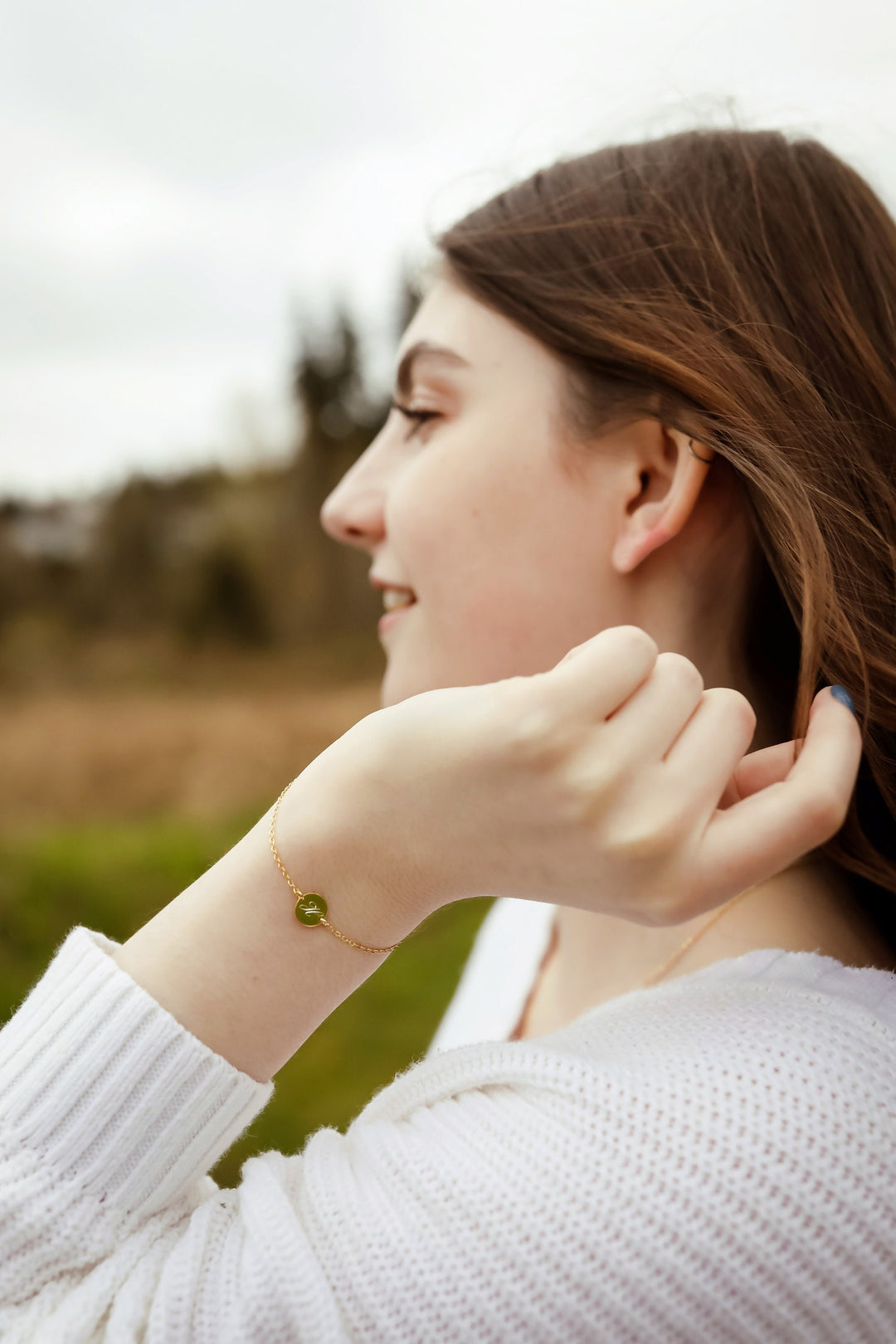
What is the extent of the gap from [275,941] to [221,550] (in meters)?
2.55

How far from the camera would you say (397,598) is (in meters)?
1.12

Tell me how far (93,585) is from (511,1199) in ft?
8.69

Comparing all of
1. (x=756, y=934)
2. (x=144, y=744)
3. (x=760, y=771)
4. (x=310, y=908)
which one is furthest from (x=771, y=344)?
(x=144, y=744)

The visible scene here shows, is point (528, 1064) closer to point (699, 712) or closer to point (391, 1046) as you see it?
point (699, 712)

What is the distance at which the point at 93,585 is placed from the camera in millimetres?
2916

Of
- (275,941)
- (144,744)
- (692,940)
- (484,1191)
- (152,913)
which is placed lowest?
(152,913)

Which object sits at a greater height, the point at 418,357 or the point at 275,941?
the point at 418,357

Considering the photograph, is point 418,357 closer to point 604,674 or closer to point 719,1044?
point 604,674

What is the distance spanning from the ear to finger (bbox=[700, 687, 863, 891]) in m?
0.37

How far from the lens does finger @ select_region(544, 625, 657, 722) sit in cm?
62

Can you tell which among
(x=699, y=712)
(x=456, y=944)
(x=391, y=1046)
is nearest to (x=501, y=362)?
(x=699, y=712)

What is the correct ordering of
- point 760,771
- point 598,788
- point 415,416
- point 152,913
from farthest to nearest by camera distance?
point 152,913
point 415,416
point 760,771
point 598,788

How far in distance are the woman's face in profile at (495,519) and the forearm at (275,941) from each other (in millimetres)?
356

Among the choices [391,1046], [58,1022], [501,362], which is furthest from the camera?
[391,1046]
